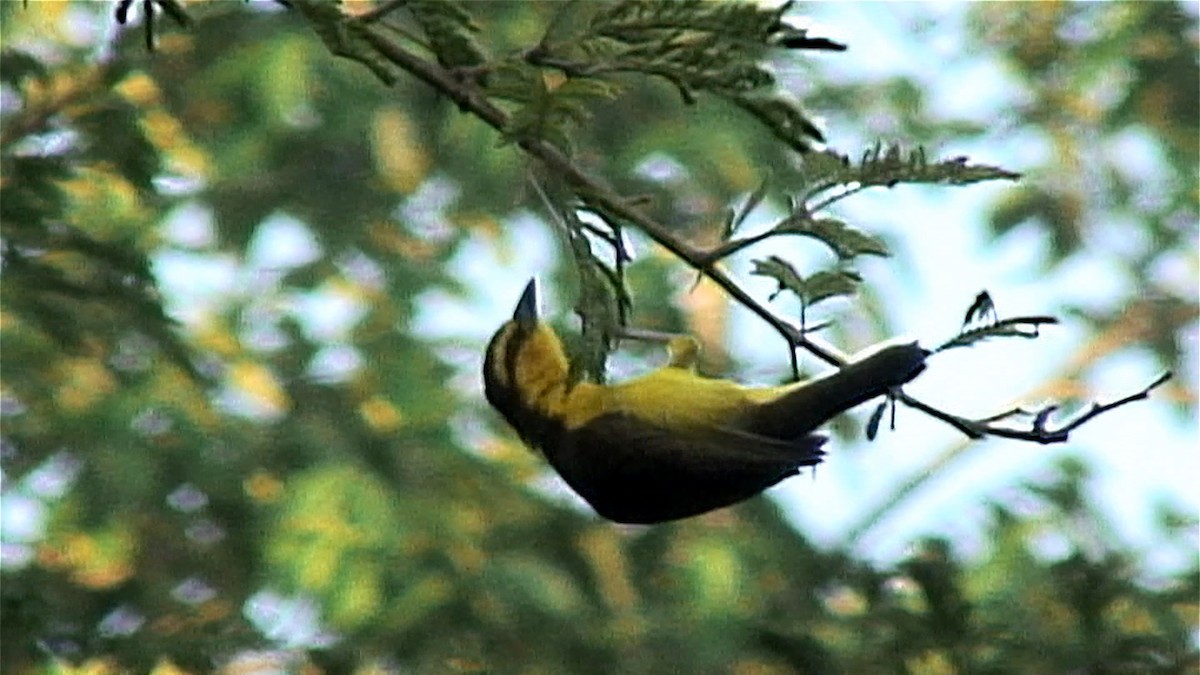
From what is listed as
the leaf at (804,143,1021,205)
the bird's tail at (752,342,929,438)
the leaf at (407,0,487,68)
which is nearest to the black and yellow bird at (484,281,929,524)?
the bird's tail at (752,342,929,438)

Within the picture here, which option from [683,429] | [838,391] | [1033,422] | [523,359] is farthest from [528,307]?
[1033,422]

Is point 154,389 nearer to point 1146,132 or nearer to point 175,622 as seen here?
point 175,622

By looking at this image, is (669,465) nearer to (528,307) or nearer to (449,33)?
(528,307)

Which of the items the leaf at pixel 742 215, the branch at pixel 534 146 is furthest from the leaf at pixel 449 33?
the leaf at pixel 742 215

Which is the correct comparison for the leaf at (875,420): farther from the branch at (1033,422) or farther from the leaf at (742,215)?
the leaf at (742,215)

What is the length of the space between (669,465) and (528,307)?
0.23m

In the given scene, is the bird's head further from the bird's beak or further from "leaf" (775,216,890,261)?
"leaf" (775,216,890,261)

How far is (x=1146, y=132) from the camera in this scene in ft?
15.1

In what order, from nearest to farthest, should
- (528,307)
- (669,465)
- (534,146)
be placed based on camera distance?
(534,146) → (669,465) → (528,307)

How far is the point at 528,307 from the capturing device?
1.74m

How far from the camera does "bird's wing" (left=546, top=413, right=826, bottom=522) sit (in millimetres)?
1543

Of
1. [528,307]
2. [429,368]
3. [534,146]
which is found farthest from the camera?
[429,368]

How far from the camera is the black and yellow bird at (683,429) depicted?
5.03ft

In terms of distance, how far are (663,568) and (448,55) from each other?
208 cm
